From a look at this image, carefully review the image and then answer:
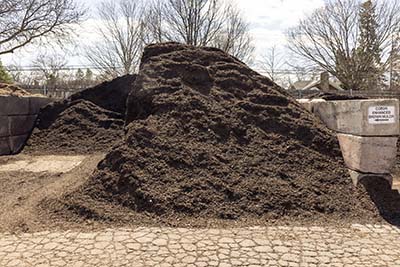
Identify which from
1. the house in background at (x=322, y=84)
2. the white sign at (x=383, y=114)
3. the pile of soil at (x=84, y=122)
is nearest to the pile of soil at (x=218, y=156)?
the white sign at (x=383, y=114)

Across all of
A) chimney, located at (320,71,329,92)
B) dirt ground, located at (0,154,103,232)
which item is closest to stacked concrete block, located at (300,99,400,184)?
dirt ground, located at (0,154,103,232)

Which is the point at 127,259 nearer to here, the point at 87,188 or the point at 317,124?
the point at 87,188

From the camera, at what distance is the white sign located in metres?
3.94

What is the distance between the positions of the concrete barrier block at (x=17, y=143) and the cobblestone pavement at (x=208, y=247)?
16.3ft

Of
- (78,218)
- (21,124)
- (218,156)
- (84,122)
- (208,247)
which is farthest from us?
(84,122)

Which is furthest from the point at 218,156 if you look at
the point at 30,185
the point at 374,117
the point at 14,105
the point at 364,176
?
the point at 14,105

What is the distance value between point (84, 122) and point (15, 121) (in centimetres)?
151

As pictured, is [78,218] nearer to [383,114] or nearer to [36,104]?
[383,114]

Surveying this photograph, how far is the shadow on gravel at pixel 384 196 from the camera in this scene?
379cm

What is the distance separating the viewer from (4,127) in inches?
292

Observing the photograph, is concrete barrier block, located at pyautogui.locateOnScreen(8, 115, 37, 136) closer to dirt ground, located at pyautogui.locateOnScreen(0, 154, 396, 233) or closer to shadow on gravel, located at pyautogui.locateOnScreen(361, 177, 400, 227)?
dirt ground, located at pyautogui.locateOnScreen(0, 154, 396, 233)

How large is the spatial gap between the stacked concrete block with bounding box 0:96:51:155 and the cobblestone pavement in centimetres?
486

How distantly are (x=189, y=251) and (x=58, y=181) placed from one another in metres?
2.87

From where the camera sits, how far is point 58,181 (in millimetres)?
5035
